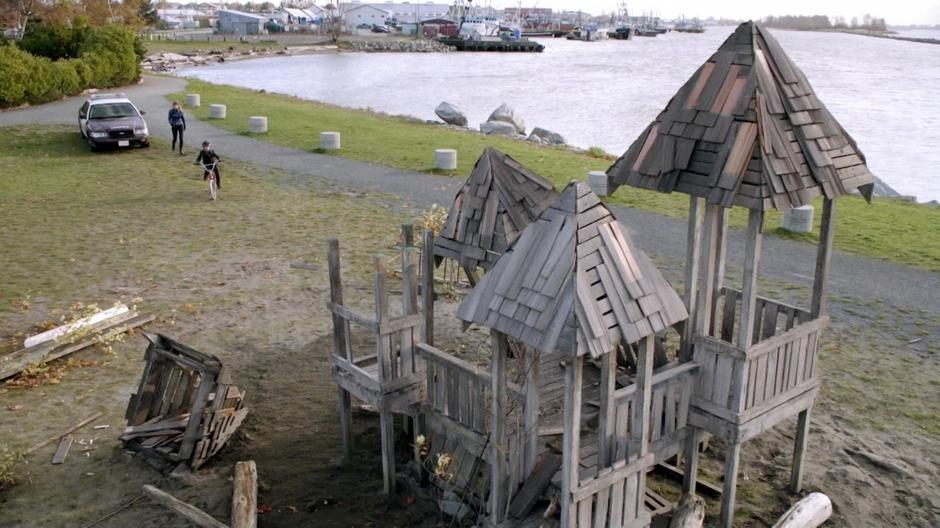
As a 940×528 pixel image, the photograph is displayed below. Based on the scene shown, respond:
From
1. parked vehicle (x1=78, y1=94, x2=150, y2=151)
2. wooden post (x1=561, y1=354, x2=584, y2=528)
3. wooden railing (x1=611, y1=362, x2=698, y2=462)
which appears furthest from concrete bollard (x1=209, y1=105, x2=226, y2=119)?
wooden post (x1=561, y1=354, x2=584, y2=528)

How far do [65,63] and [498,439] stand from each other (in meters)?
A: 42.9

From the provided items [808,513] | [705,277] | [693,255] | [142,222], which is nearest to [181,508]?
[705,277]

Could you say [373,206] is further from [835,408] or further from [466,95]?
[466,95]

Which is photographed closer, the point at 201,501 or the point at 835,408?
the point at 201,501

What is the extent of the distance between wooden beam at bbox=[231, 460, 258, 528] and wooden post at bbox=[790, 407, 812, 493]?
5.85 metres

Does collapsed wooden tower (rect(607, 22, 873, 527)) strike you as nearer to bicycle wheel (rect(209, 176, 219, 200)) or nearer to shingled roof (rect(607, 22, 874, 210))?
shingled roof (rect(607, 22, 874, 210))

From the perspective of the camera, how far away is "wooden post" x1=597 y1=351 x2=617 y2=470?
23.3ft

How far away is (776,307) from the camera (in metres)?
9.85

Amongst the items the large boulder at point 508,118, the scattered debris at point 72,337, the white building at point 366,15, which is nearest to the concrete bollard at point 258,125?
the large boulder at point 508,118

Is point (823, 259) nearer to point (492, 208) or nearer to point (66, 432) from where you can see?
point (492, 208)

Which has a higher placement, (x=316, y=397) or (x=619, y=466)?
(x=619, y=466)

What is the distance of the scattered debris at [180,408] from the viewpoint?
9.70 m

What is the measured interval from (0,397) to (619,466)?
28.7 feet

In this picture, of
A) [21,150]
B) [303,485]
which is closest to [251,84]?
[21,150]
